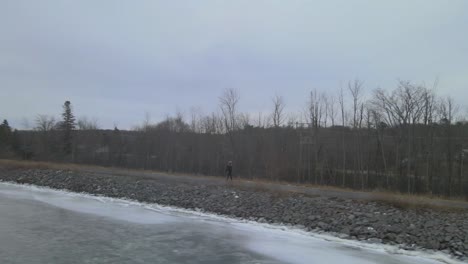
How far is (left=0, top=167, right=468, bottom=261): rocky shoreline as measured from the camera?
15984mm

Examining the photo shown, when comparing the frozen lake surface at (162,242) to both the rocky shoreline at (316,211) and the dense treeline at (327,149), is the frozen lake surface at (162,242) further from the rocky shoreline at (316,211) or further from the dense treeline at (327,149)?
the dense treeline at (327,149)

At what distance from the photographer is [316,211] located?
21109 mm

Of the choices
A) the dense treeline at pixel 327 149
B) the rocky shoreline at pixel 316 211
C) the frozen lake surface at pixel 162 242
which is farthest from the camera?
the dense treeline at pixel 327 149

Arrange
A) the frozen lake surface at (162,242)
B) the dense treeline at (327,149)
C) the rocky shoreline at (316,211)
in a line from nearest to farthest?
the frozen lake surface at (162,242) < the rocky shoreline at (316,211) < the dense treeline at (327,149)

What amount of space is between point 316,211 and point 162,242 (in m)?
9.45

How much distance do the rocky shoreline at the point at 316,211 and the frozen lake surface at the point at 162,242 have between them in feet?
3.98

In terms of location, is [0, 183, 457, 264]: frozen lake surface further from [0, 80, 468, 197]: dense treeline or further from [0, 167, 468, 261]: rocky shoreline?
[0, 80, 468, 197]: dense treeline

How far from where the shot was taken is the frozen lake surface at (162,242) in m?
11.9

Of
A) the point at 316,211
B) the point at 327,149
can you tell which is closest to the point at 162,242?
the point at 316,211

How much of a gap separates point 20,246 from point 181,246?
4732 millimetres

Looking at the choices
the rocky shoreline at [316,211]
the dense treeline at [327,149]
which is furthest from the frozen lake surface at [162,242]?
the dense treeline at [327,149]

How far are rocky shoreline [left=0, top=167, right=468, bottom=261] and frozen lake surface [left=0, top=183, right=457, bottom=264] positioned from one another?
1.21 meters

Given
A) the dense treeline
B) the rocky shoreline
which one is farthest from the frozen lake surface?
the dense treeline

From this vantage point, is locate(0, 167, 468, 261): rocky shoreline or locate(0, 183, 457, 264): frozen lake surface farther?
locate(0, 167, 468, 261): rocky shoreline
